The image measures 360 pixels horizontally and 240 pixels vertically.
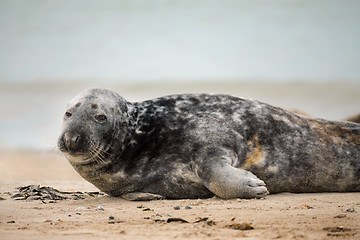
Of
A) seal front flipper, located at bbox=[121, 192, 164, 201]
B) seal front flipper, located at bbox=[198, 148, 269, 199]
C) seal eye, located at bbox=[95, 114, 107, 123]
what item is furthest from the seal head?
seal front flipper, located at bbox=[198, 148, 269, 199]

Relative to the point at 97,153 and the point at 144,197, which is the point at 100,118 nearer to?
the point at 97,153

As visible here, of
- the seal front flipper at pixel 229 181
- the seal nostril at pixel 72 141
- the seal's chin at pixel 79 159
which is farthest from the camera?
the seal's chin at pixel 79 159

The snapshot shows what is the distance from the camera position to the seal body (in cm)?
564

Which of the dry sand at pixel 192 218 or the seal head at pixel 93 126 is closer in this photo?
the dry sand at pixel 192 218

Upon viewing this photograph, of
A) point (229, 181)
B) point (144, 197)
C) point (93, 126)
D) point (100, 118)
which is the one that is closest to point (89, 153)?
point (93, 126)

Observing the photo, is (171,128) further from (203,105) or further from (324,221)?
(324,221)

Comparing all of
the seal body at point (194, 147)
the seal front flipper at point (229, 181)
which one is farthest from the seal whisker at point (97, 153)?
the seal front flipper at point (229, 181)

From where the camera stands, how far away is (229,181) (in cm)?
528

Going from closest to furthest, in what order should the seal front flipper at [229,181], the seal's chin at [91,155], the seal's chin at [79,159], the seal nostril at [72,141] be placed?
the seal front flipper at [229,181]
the seal nostril at [72,141]
the seal's chin at [91,155]
the seal's chin at [79,159]

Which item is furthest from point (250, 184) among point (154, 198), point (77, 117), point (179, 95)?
Result: point (77, 117)

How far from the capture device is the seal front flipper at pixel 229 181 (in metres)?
5.25

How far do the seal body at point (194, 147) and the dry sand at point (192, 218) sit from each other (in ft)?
0.85

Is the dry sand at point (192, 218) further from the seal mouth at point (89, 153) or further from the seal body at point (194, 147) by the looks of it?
the seal mouth at point (89, 153)

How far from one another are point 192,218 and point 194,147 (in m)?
1.47
